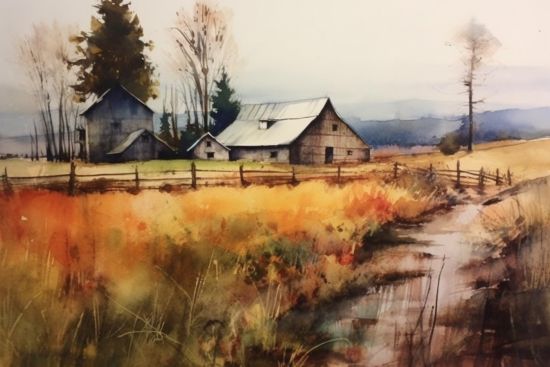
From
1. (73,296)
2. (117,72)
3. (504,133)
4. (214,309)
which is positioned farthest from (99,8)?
(504,133)

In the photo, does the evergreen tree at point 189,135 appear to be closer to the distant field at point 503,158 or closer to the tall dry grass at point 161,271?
the tall dry grass at point 161,271

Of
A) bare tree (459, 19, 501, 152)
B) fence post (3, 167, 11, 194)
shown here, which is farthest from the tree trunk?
fence post (3, 167, 11, 194)

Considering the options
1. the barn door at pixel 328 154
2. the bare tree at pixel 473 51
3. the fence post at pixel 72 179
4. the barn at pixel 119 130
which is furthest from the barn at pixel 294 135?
the fence post at pixel 72 179

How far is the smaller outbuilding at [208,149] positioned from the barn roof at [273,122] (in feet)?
0.09

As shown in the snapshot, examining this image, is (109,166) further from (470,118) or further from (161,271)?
(470,118)

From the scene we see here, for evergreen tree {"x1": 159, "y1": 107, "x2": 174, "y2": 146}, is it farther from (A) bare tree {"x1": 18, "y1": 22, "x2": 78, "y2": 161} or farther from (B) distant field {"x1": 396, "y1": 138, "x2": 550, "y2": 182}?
(B) distant field {"x1": 396, "y1": 138, "x2": 550, "y2": 182}

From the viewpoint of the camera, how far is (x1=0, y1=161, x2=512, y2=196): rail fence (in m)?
2.39

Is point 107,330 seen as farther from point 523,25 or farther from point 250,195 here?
point 523,25

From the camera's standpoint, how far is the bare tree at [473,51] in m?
2.62

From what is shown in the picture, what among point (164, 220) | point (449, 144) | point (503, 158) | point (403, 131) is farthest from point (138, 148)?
point (503, 158)

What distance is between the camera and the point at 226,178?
2.52 m

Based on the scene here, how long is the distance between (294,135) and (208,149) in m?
0.41

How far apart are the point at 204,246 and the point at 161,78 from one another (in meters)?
0.77

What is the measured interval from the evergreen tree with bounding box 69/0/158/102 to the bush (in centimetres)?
138
